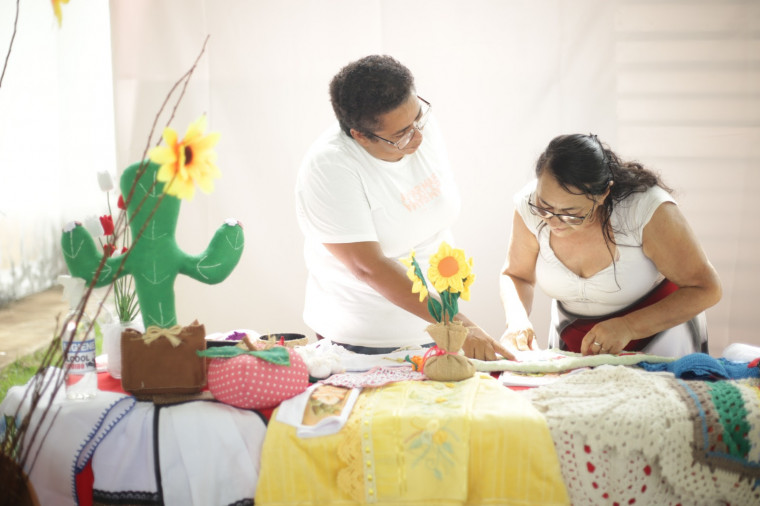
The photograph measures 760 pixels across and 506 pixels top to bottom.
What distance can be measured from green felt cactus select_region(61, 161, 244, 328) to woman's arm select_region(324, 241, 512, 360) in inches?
14.7

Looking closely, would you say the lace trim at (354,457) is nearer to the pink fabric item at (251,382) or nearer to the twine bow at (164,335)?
Result: the pink fabric item at (251,382)

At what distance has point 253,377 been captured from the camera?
144cm

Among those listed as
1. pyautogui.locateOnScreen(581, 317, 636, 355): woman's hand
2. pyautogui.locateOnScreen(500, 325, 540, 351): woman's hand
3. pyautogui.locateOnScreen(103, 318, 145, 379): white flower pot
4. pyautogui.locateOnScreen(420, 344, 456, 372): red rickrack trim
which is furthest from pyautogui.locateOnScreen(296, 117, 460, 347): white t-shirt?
pyautogui.locateOnScreen(103, 318, 145, 379): white flower pot

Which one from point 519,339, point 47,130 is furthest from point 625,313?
point 47,130

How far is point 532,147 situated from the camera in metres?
2.90

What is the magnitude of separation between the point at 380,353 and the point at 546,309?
4.13ft

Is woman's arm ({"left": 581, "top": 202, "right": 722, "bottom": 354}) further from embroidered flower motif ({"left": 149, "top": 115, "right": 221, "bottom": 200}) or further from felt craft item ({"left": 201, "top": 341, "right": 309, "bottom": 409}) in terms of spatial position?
embroidered flower motif ({"left": 149, "top": 115, "right": 221, "bottom": 200})

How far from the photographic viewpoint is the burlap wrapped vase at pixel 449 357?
5.15 feet

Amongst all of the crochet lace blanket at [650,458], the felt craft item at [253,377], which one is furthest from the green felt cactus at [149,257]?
the crochet lace blanket at [650,458]

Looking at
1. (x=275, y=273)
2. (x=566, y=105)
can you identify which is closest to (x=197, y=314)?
(x=275, y=273)

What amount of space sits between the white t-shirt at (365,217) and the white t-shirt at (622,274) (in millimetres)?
386

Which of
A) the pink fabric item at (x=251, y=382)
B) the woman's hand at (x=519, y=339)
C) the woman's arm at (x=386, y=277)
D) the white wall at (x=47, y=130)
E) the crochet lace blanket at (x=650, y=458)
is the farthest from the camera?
the white wall at (x=47, y=130)

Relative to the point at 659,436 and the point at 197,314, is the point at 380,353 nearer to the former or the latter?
the point at 659,436

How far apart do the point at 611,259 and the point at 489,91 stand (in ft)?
3.98
